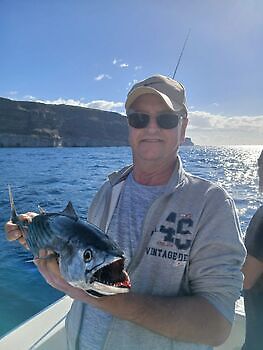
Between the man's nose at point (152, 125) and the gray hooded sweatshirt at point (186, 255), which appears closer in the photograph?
the gray hooded sweatshirt at point (186, 255)

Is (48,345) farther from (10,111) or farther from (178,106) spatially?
(10,111)

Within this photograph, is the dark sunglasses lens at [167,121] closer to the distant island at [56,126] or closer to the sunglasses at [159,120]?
the sunglasses at [159,120]

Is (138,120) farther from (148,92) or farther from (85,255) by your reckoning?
(85,255)

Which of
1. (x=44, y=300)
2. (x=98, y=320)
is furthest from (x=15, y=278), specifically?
(x=98, y=320)

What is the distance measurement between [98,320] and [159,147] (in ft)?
3.63

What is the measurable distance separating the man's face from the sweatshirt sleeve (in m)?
0.52

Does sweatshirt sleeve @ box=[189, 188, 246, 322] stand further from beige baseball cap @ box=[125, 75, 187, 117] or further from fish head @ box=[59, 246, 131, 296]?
beige baseball cap @ box=[125, 75, 187, 117]

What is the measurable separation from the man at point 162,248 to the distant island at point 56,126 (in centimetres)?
9345

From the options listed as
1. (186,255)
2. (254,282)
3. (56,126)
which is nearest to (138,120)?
(186,255)

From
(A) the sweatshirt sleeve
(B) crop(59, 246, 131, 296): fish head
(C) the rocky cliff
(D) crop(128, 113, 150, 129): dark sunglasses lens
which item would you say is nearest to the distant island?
(C) the rocky cliff

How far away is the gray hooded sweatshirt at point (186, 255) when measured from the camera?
1723mm

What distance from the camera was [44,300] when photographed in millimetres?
Result: 6312

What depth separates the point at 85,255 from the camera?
1454 mm

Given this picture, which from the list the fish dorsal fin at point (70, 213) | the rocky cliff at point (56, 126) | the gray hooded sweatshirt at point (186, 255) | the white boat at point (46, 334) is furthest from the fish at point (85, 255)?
the rocky cliff at point (56, 126)
